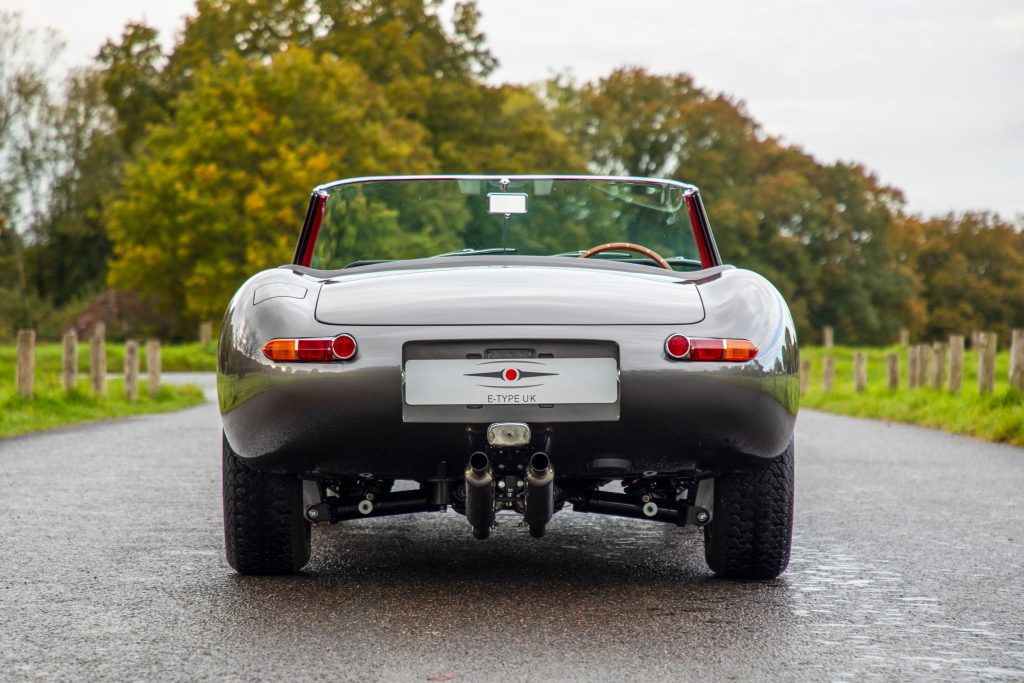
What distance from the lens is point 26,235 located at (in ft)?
180

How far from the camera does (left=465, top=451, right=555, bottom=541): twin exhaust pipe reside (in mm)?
4195

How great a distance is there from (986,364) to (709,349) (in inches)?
485

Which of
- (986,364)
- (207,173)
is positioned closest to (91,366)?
(986,364)

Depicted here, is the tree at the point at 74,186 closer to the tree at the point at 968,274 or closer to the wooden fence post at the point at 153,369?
the wooden fence post at the point at 153,369

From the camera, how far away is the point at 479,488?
4.21 m

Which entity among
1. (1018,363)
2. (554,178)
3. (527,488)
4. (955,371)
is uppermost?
(554,178)

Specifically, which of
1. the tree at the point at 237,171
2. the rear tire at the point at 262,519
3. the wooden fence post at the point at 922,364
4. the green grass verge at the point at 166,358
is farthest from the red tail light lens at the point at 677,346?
the tree at the point at 237,171

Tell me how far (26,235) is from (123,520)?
51646mm

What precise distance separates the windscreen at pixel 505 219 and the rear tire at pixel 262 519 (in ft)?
3.20

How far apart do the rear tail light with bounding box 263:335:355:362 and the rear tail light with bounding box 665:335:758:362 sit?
3.27 feet

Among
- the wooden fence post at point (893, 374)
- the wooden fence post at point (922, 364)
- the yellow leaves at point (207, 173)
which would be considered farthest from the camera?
the yellow leaves at point (207, 173)

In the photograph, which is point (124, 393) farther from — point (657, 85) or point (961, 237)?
point (961, 237)

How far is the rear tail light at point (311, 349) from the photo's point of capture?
4172mm

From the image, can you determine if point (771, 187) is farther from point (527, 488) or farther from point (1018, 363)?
point (527, 488)
